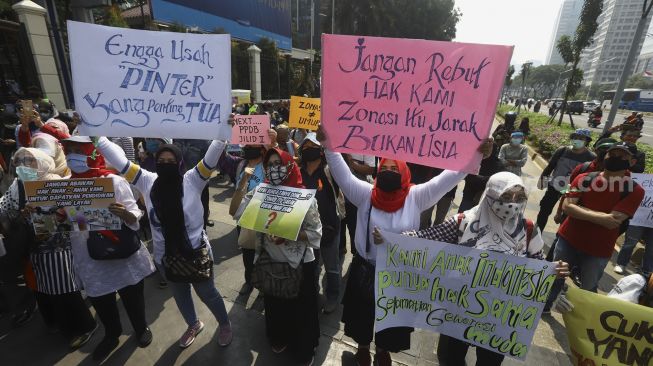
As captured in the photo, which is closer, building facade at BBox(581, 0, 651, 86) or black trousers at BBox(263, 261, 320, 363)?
black trousers at BBox(263, 261, 320, 363)

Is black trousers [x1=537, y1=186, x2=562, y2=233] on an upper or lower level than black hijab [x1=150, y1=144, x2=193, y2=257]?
lower

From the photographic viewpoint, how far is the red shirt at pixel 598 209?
2.60 meters

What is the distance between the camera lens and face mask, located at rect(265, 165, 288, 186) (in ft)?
8.14

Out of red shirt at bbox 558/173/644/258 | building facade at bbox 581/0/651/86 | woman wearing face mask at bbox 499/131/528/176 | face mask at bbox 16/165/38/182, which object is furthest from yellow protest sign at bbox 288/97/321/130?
building facade at bbox 581/0/651/86

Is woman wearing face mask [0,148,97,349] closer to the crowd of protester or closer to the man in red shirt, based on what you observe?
the crowd of protester

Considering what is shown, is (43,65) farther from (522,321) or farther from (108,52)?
(522,321)

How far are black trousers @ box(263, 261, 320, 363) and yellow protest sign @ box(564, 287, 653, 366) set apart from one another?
67.9 inches

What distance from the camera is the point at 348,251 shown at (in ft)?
15.4

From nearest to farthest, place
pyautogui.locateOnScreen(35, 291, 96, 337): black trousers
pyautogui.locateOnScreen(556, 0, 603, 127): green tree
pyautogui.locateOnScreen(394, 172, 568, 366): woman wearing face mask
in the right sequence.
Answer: pyautogui.locateOnScreen(394, 172, 568, 366): woman wearing face mask
pyautogui.locateOnScreen(35, 291, 96, 337): black trousers
pyautogui.locateOnScreen(556, 0, 603, 127): green tree

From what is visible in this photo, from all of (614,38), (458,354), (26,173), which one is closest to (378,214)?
(458,354)

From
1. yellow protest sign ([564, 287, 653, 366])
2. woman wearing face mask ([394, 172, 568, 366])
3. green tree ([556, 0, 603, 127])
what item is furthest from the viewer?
green tree ([556, 0, 603, 127])

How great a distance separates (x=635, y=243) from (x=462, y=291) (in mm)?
3771

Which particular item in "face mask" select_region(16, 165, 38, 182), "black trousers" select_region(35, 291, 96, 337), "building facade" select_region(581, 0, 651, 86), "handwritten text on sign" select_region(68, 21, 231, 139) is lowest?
"black trousers" select_region(35, 291, 96, 337)

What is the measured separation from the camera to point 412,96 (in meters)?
2.10
